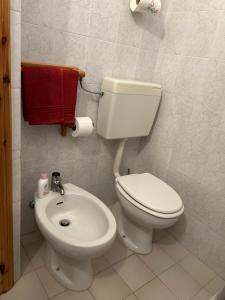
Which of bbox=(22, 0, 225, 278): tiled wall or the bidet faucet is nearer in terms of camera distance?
bbox=(22, 0, 225, 278): tiled wall

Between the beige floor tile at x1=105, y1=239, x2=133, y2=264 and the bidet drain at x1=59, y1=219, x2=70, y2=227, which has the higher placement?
the bidet drain at x1=59, y1=219, x2=70, y2=227

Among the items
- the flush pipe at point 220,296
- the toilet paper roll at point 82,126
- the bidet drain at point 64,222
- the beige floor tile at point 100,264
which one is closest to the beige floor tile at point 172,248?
the flush pipe at point 220,296

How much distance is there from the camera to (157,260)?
5.14 ft

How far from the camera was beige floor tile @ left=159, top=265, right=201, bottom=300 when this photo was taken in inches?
54.0

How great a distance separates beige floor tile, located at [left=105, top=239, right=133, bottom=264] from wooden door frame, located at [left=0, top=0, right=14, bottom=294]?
60 cm

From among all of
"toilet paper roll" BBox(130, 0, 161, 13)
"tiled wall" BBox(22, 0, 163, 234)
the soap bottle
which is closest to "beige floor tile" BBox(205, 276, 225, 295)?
"tiled wall" BBox(22, 0, 163, 234)

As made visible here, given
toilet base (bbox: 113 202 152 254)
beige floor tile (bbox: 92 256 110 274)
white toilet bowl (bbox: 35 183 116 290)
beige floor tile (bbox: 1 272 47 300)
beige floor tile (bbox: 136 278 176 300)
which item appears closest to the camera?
white toilet bowl (bbox: 35 183 116 290)

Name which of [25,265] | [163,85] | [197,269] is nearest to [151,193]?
[197,269]

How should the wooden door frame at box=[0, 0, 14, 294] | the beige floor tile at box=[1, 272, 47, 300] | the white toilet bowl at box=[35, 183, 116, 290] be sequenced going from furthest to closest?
1. the beige floor tile at box=[1, 272, 47, 300]
2. the white toilet bowl at box=[35, 183, 116, 290]
3. the wooden door frame at box=[0, 0, 14, 294]

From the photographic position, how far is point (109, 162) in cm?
178

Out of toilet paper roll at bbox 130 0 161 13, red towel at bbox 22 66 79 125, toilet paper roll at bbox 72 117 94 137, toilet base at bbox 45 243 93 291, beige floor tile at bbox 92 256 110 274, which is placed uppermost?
toilet paper roll at bbox 130 0 161 13

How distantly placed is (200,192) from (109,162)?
67 cm

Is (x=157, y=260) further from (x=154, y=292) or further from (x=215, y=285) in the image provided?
(x=215, y=285)

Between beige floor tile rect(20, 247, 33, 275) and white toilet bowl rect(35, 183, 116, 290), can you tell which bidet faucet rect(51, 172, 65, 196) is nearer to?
white toilet bowl rect(35, 183, 116, 290)
